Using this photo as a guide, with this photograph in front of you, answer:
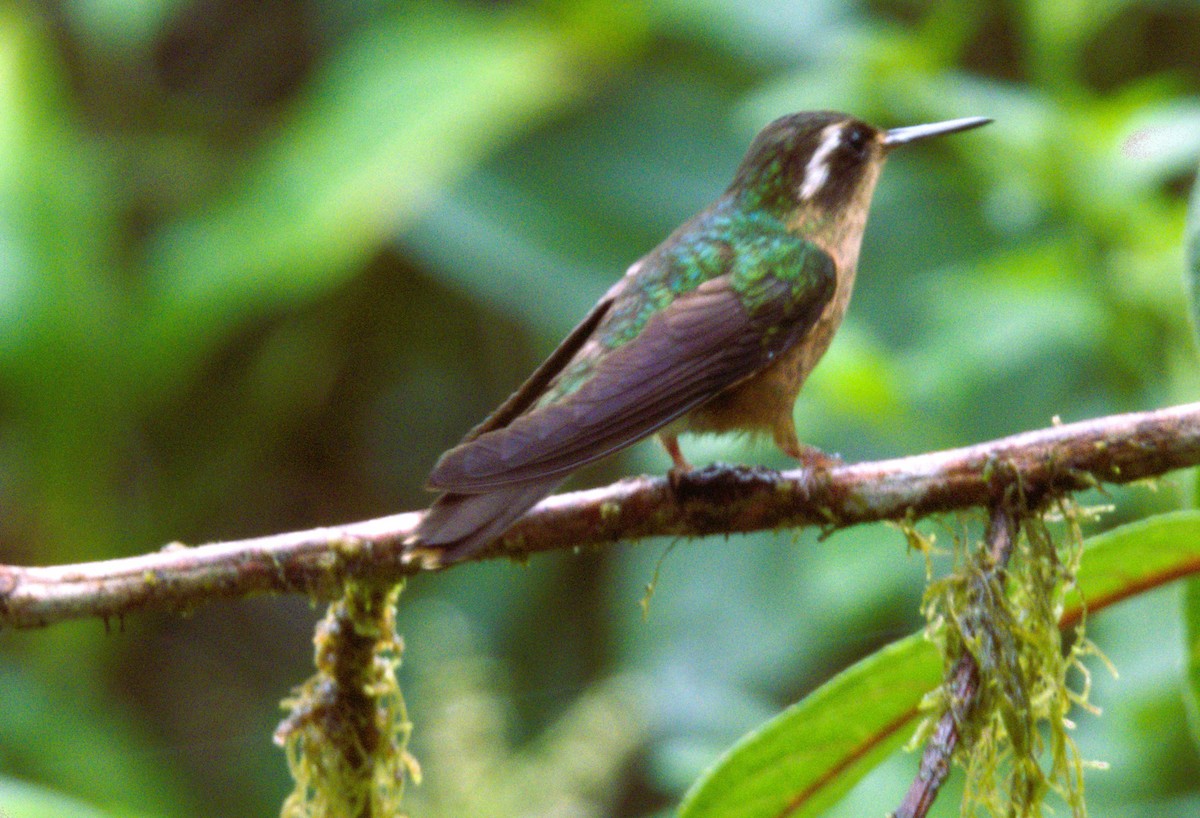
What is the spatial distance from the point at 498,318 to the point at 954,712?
5.55 m

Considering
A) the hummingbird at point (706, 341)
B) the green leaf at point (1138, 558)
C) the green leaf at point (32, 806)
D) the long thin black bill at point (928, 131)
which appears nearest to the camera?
the green leaf at point (1138, 558)

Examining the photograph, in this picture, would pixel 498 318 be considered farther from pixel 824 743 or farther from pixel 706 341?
pixel 824 743

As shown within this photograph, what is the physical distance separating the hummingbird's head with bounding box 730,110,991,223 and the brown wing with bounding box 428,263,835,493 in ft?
0.91

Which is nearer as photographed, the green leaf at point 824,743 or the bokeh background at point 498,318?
the green leaf at point 824,743

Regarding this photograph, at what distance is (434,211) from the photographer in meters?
6.09

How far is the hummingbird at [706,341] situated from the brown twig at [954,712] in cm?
35

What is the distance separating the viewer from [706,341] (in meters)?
2.53

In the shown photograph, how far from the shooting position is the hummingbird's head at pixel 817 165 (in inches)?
120

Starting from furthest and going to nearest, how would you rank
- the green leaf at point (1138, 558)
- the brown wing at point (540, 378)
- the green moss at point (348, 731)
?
the brown wing at point (540, 378)
the green moss at point (348, 731)
the green leaf at point (1138, 558)

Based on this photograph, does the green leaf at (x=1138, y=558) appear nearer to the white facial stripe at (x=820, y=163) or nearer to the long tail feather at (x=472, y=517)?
the long tail feather at (x=472, y=517)

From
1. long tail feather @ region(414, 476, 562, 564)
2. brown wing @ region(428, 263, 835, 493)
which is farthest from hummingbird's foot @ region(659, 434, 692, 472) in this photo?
long tail feather @ region(414, 476, 562, 564)

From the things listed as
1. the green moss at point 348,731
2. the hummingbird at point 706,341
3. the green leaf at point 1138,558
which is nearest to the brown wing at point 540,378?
the hummingbird at point 706,341

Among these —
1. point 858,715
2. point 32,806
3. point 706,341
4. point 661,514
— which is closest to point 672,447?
point 706,341

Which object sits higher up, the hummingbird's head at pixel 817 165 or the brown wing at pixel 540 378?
the hummingbird's head at pixel 817 165
